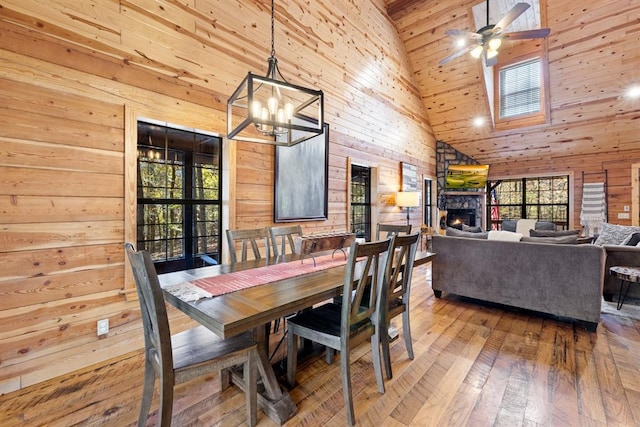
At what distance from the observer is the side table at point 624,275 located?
3.00 m

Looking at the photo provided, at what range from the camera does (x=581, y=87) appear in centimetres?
525

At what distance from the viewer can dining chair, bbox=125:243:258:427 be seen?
1.24 metres

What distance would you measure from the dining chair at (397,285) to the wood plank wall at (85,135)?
1.85m

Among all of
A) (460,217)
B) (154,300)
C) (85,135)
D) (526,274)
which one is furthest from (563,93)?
(85,135)

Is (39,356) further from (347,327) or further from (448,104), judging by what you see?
(448,104)

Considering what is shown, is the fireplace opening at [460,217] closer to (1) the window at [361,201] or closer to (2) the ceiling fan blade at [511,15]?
(1) the window at [361,201]

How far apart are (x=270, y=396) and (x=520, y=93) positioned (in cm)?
745

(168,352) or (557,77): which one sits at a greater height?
(557,77)

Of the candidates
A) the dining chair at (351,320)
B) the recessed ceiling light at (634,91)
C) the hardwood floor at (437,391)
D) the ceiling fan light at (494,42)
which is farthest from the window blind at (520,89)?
the dining chair at (351,320)

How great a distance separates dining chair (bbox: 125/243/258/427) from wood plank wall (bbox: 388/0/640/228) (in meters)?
6.04

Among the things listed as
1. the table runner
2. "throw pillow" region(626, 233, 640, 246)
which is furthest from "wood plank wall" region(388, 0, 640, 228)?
the table runner

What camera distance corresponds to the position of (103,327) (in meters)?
2.26

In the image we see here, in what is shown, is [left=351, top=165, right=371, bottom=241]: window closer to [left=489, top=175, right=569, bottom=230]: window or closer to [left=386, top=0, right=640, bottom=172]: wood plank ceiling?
[left=386, top=0, right=640, bottom=172]: wood plank ceiling

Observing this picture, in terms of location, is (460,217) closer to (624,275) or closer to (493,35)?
(624,275)
